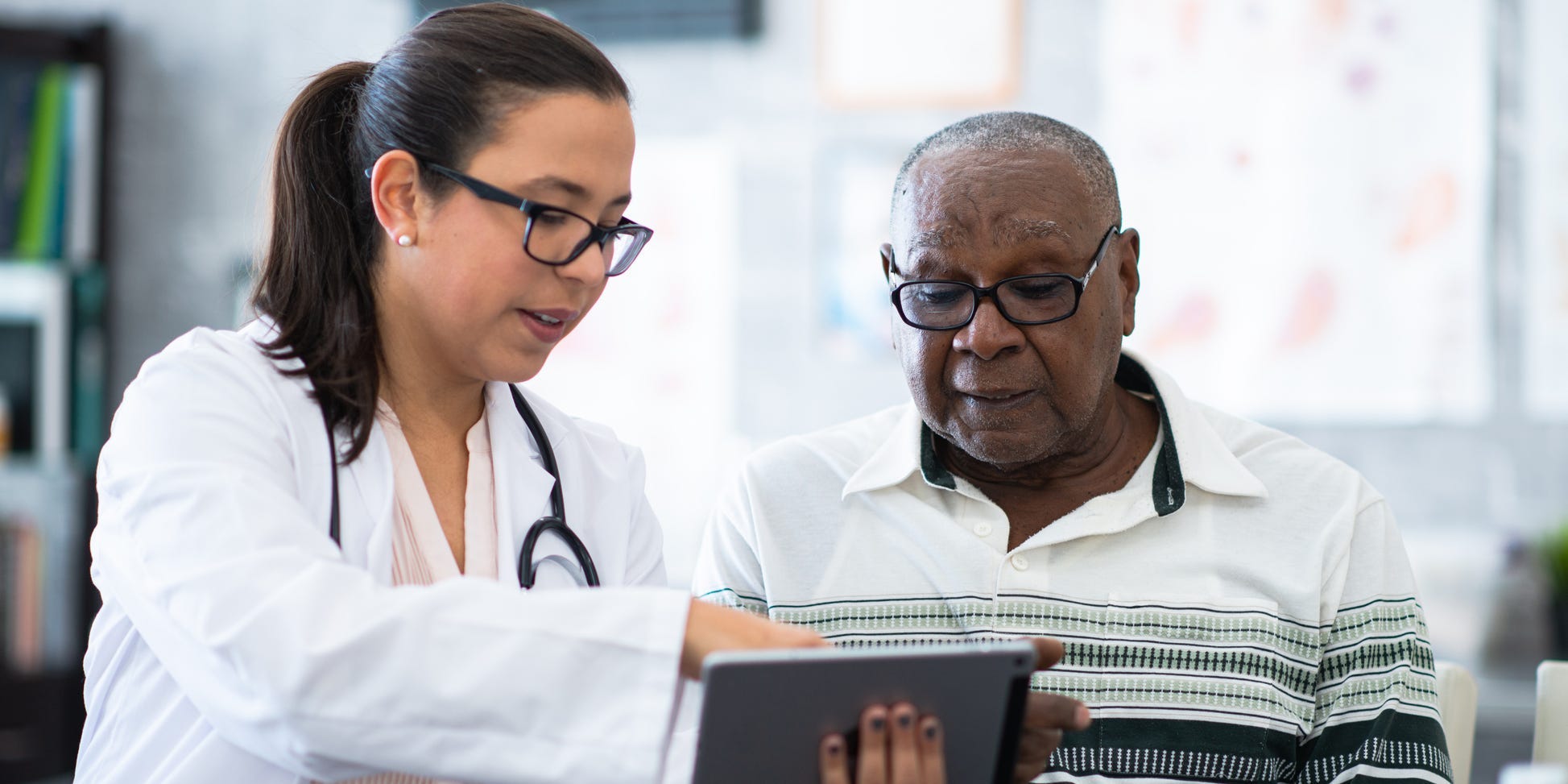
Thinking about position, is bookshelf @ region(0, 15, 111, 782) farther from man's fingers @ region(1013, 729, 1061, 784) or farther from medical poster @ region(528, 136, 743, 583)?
man's fingers @ region(1013, 729, 1061, 784)

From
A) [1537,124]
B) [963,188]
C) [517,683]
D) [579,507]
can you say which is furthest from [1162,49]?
[517,683]

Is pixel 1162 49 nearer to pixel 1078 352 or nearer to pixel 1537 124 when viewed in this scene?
pixel 1537 124

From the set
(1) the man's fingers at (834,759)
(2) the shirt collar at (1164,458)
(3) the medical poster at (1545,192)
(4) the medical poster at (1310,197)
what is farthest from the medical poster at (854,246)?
(1) the man's fingers at (834,759)

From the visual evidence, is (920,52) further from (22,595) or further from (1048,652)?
(22,595)

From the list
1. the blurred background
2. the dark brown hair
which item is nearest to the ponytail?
the dark brown hair

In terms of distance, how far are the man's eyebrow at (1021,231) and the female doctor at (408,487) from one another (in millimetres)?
420

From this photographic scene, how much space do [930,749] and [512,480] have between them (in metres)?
0.56

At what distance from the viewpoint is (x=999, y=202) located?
4.87 ft

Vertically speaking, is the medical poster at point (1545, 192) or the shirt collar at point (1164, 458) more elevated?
the medical poster at point (1545, 192)

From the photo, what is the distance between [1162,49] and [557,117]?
2218 mm

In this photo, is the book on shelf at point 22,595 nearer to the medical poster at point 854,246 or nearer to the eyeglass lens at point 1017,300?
the medical poster at point 854,246

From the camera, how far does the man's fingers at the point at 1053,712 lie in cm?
105

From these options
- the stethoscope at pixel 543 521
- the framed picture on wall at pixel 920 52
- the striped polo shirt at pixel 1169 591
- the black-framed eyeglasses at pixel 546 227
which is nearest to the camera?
the black-framed eyeglasses at pixel 546 227

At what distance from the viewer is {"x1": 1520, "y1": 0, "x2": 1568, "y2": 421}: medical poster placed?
292cm
